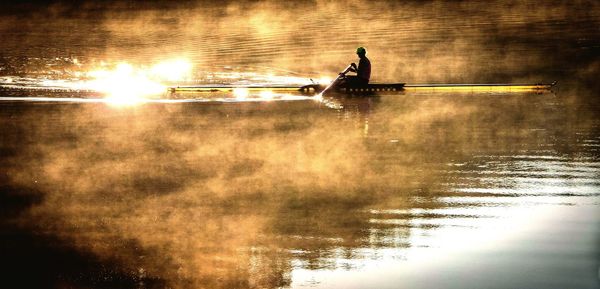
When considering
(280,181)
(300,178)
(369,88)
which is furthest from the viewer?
(369,88)

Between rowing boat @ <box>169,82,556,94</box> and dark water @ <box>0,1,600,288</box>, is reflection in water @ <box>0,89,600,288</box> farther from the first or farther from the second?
rowing boat @ <box>169,82,556,94</box>

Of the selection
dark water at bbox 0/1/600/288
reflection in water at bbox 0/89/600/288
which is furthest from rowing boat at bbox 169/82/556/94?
reflection in water at bbox 0/89/600/288

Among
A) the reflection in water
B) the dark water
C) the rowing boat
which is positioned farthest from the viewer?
the rowing boat

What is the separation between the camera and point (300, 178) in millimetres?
8320

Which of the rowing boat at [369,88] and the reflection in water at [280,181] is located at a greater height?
the rowing boat at [369,88]

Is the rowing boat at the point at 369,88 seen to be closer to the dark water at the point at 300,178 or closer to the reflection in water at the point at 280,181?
the dark water at the point at 300,178

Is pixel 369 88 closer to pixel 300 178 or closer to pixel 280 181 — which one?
pixel 300 178

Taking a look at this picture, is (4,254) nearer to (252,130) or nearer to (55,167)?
(55,167)

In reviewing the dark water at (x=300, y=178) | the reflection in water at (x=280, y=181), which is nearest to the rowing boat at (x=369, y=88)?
the dark water at (x=300, y=178)

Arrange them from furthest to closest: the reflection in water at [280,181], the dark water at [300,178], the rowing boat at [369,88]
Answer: the rowing boat at [369,88] → the reflection in water at [280,181] → the dark water at [300,178]

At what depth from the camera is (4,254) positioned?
19.6ft

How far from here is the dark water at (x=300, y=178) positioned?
5613mm

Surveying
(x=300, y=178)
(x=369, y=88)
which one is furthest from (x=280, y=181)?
(x=369, y=88)

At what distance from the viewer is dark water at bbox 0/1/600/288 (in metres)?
5.61
